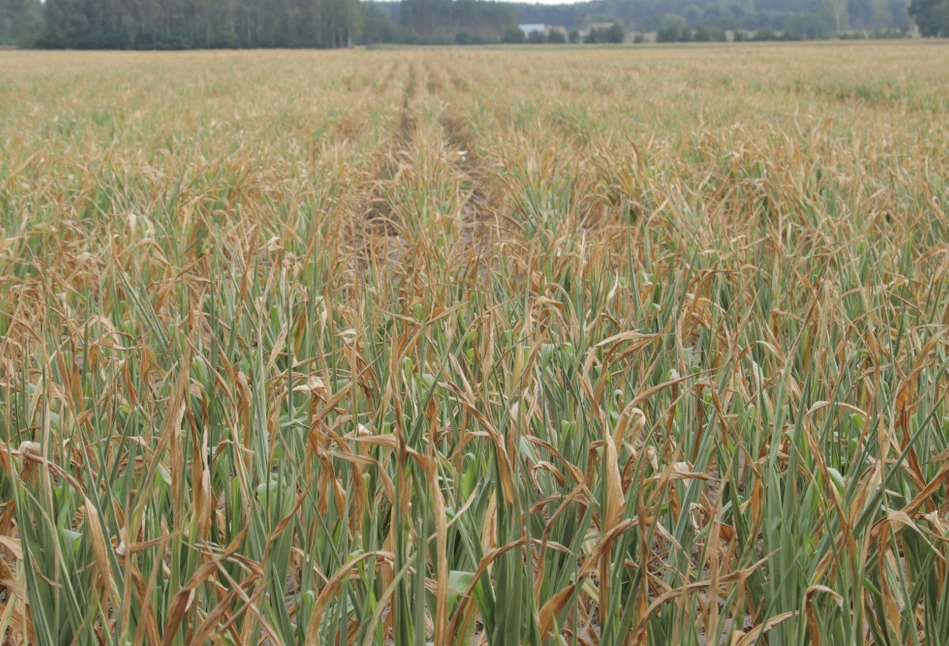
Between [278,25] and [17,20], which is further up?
[17,20]

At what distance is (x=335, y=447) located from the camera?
1.48 metres

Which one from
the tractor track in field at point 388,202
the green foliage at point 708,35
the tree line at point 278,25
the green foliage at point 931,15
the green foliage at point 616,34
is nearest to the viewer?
the tractor track in field at point 388,202

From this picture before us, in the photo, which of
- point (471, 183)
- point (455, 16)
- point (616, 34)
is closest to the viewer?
point (471, 183)

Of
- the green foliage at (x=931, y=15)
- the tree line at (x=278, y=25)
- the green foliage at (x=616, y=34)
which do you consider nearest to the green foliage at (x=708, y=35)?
the tree line at (x=278, y=25)

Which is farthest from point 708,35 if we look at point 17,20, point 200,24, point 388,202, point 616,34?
point 388,202

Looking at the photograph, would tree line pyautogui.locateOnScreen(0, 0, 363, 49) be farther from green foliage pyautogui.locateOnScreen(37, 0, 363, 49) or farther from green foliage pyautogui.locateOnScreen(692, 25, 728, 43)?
green foliage pyautogui.locateOnScreen(692, 25, 728, 43)

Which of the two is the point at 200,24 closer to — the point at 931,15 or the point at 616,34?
the point at 616,34

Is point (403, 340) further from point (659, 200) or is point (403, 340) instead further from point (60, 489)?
point (659, 200)

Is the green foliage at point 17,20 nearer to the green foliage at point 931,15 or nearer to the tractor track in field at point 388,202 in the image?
the tractor track in field at point 388,202

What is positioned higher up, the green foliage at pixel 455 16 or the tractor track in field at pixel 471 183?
the green foliage at pixel 455 16

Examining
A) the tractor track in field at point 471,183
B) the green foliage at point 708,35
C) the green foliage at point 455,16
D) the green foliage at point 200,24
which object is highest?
the green foliage at point 455,16

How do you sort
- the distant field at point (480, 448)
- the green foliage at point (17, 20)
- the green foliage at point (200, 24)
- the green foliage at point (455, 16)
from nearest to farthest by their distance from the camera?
1. the distant field at point (480, 448)
2. the green foliage at point (200, 24)
3. the green foliage at point (17, 20)
4. the green foliage at point (455, 16)

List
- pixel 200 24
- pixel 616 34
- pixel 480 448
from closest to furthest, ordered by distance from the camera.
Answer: pixel 480 448, pixel 616 34, pixel 200 24

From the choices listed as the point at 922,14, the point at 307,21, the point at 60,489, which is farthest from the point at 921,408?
the point at 307,21
